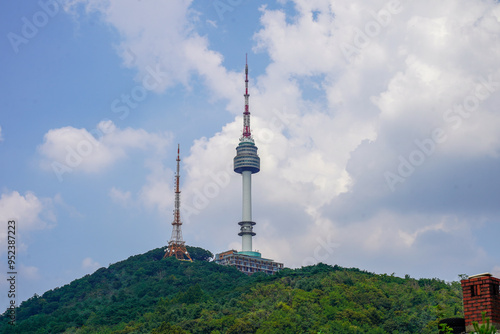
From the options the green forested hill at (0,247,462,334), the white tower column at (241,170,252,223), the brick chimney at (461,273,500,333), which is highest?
the white tower column at (241,170,252,223)

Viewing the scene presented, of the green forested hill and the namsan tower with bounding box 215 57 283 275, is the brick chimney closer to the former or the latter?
the green forested hill

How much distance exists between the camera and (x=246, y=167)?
189 m

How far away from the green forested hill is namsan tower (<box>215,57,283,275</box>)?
67.9 feet

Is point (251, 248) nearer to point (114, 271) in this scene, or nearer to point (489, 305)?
point (114, 271)

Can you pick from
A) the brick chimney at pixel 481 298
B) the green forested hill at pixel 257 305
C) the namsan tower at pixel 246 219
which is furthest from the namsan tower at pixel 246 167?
the brick chimney at pixel 481 298

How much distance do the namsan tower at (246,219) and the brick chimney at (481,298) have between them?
16211 centimetres

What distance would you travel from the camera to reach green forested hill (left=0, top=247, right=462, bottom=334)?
3275 inches

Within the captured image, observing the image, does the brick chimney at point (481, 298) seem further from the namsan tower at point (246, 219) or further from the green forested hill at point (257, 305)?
the namsan tower at point (246, 219)

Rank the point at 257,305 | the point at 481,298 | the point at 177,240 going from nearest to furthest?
the point at 481,298
the point at 257,305
the point at 177,240

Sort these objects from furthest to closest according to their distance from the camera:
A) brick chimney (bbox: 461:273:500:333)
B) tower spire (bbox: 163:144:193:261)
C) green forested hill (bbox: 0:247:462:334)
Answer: tower spire (bbox: 163:144:193:261) < green forested hill (bbox: 0:247:462:334) < brick chimney (bbox: 461:273:500:333)

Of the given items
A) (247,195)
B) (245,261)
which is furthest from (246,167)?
(245,261)

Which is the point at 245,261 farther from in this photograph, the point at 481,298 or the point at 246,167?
the point at 481,298

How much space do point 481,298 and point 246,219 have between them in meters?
167

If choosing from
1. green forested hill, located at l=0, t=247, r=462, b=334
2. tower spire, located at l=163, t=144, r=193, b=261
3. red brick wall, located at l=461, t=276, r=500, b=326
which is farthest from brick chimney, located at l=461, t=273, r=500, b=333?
tower spire, located at l=163, t=144, r=193, b=261
